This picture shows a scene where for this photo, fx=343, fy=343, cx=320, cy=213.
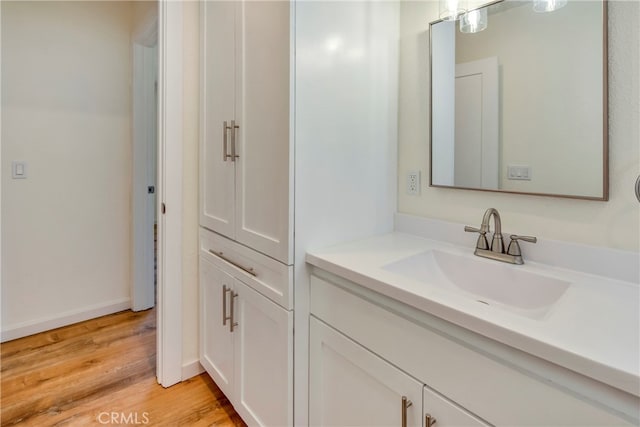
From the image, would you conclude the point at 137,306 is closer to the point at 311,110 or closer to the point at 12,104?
the point at 12,104

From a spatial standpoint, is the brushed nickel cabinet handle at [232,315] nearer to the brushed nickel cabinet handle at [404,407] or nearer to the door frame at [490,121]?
the brushed nickel cabinet handle at [404,407]

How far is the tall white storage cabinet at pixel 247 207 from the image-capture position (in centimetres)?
113

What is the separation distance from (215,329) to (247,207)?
0.67 metres

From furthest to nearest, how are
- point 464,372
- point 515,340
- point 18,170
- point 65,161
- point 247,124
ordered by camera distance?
point 65,161, point 18,170, point 247,124, point 464,372, point 515,340

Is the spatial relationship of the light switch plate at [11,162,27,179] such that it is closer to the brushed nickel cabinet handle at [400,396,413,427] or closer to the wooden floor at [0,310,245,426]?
the wooden floor at [0,310,245,426]

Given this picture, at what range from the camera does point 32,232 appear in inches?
87.3

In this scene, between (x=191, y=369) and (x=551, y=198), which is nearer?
(x=551, y=198)

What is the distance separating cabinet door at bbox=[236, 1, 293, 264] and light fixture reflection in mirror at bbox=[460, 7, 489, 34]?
2.12 ft

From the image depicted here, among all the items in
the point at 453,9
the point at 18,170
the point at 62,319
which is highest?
the point at 453,9

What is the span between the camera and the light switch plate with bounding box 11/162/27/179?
2119 millimetres

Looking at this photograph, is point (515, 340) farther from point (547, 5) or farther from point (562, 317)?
point (547, 5)

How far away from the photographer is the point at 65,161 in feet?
7.55

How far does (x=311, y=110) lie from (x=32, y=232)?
2.18 m

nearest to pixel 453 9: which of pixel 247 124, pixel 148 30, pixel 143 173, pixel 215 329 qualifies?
pixel 247 124
